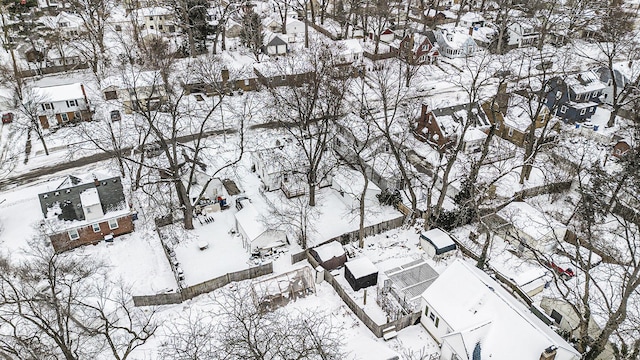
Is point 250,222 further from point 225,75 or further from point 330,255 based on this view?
point 225,75

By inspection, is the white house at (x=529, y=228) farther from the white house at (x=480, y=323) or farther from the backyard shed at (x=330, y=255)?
the backyard shed at (x=330, y=255)

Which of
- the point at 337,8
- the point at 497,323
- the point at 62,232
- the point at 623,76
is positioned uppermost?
the point at 337,8

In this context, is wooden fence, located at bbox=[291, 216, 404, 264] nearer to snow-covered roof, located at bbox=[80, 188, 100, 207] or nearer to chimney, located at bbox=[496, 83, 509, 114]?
snow-covered roof, located at bbox=[80, 188, 100, 207]

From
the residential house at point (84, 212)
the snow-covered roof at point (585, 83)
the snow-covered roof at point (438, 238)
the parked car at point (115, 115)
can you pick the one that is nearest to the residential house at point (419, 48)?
the snow-covered roof at point (585, 83)

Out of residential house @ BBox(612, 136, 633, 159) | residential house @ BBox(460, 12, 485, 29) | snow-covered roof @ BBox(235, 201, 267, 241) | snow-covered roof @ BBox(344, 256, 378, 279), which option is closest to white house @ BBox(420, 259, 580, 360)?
snow-covered roof @ BBox(344, 256, 378, 279)

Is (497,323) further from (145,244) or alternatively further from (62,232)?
(62,232)

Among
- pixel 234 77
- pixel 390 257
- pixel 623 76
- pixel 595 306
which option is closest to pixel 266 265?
pixel 390 257
